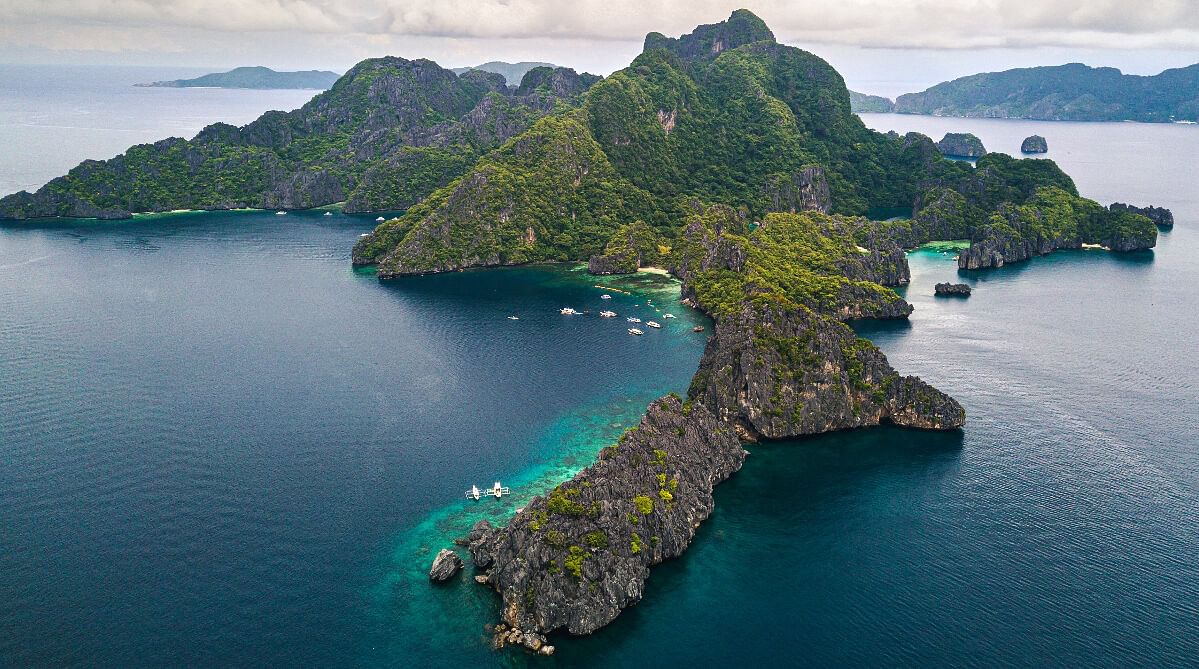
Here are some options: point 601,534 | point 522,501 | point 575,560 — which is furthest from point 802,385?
point 575,560

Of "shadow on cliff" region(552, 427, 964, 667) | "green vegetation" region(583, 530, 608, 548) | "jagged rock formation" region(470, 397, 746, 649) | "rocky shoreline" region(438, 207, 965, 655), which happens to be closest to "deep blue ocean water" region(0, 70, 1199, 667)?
"shadow on cliff" region(552, 427, 964, 667)

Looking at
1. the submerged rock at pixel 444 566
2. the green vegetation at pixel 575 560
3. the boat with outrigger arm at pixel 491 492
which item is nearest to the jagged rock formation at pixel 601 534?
the green vegetation at pixel 575 560

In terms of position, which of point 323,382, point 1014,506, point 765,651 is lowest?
point 765,651

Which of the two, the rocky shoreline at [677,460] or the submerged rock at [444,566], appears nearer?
the rocky shoreline at [677,460]

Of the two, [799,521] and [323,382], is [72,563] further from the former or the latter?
[799,521]

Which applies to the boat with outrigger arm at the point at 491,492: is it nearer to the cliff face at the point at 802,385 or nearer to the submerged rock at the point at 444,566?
the submerged rock at the point at 444,566

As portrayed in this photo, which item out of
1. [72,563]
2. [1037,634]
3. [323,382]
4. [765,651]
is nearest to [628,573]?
[765,651]
